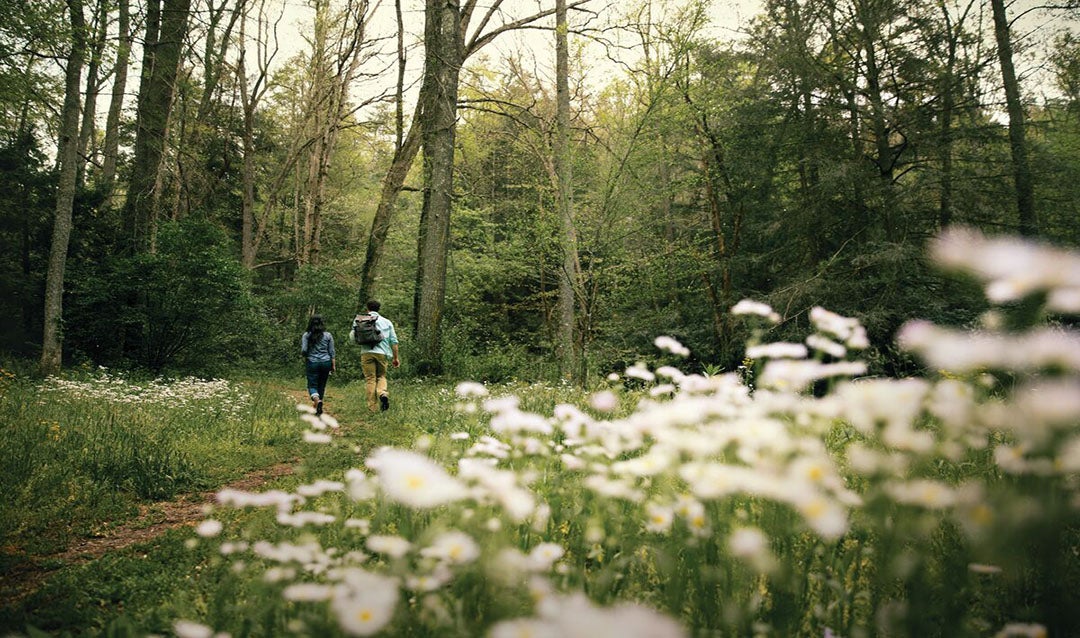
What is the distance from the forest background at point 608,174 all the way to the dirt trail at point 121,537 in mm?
5978

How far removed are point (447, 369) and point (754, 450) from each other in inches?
469

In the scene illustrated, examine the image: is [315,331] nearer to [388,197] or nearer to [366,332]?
[366,332]

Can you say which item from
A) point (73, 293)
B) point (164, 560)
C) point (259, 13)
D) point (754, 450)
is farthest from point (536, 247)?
point (259, 13)

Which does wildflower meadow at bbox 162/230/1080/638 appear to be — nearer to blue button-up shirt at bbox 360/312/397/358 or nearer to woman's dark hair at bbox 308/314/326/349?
woman's dark hair at bbox 308/314/326/349

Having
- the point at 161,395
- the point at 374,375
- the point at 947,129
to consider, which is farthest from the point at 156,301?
the point at 947,129

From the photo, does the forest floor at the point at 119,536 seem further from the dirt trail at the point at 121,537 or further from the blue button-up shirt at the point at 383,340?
the blue button-up shirt at the point at 383,340

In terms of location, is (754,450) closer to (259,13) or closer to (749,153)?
(749,153)

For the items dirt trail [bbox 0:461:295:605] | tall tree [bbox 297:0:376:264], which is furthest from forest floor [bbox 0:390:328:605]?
tall tree [bbox 297:0:376:264]

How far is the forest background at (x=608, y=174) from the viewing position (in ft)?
31.2

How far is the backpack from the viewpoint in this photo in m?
8.37

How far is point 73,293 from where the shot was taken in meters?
12.7

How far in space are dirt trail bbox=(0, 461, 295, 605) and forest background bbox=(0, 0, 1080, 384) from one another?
5978 mm

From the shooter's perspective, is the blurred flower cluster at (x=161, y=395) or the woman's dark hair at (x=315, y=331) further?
the woman's dark hair at (x=315, y=331)

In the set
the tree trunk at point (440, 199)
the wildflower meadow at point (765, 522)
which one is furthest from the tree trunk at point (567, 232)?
the wildflower meadow at point (765, 522)
